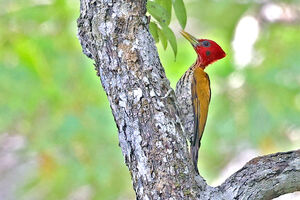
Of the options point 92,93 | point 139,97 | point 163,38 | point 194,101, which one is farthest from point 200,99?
point 92,93

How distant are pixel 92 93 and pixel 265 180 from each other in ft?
15.0

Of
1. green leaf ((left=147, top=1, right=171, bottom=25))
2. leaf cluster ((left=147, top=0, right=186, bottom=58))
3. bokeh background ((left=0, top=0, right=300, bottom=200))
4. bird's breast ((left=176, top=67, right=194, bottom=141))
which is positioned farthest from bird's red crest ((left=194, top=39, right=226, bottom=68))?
bokeh background ((left=0, top=0, right=300, bottom=200))

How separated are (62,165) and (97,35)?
14.7 feet

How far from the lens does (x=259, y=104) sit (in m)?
8.00

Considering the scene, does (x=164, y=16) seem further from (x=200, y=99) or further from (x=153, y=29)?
(x=200, y=99)

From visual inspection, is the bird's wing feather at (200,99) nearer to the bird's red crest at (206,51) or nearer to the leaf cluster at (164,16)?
the bird's red crest at (206,51)

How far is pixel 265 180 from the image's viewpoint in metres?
3.50

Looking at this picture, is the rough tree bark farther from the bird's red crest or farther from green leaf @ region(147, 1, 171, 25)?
the bird's red crest

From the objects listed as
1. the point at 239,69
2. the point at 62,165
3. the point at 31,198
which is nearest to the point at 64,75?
the point at 62,165

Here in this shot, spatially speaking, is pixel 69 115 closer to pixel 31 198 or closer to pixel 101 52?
pixel 31 198

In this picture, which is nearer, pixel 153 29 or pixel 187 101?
pixel 153 29

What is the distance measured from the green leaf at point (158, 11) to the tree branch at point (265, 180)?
95cm

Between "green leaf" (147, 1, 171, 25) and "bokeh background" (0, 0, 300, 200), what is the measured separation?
143 inches

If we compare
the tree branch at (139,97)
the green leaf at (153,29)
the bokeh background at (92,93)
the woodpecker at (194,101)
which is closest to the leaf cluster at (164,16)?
the green leaf at (153,29)
